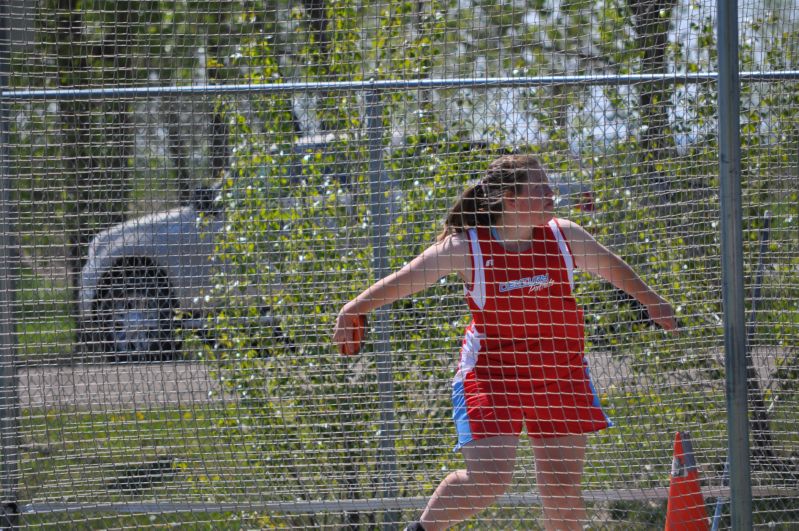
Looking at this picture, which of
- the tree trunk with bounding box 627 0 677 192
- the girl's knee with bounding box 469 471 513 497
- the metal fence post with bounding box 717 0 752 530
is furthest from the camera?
the tree trunk with bounding box 627 0 677 192

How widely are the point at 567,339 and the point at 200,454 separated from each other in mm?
1593

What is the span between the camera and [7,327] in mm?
3754

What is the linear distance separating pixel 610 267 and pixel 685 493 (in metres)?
0.91

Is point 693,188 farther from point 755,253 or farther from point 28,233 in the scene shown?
point 28,233

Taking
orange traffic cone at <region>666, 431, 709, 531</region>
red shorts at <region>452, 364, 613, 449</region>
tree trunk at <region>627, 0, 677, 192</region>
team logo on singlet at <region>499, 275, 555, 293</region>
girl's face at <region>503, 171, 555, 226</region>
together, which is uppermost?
tree trunk at <region>627, 0, 677, 192</region>

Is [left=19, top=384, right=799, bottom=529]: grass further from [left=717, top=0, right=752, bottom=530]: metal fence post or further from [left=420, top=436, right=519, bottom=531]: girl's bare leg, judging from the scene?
[left=717, top=0, right=752, bottom=530]: metal fence post

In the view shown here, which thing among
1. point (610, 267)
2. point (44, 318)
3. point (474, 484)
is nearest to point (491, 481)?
point (474, 484)

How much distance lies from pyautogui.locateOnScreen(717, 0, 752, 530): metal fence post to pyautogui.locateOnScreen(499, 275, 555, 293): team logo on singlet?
2.14 ft

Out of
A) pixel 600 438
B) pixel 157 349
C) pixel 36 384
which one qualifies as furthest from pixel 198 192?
pixel 600 438

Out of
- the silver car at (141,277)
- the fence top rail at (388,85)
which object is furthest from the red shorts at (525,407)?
the silver car at (141,277)

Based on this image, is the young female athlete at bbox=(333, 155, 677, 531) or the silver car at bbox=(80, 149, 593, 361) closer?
the young female athlete at bbox=(333, 155, 677, 531)

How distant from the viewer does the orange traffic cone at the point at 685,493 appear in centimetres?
342

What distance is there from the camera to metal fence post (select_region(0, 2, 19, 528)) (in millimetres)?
3717

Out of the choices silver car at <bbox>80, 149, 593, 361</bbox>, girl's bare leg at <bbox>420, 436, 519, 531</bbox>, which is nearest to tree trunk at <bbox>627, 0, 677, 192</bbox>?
silver car at <bbox>80, 149, 593, 361</bbox>
